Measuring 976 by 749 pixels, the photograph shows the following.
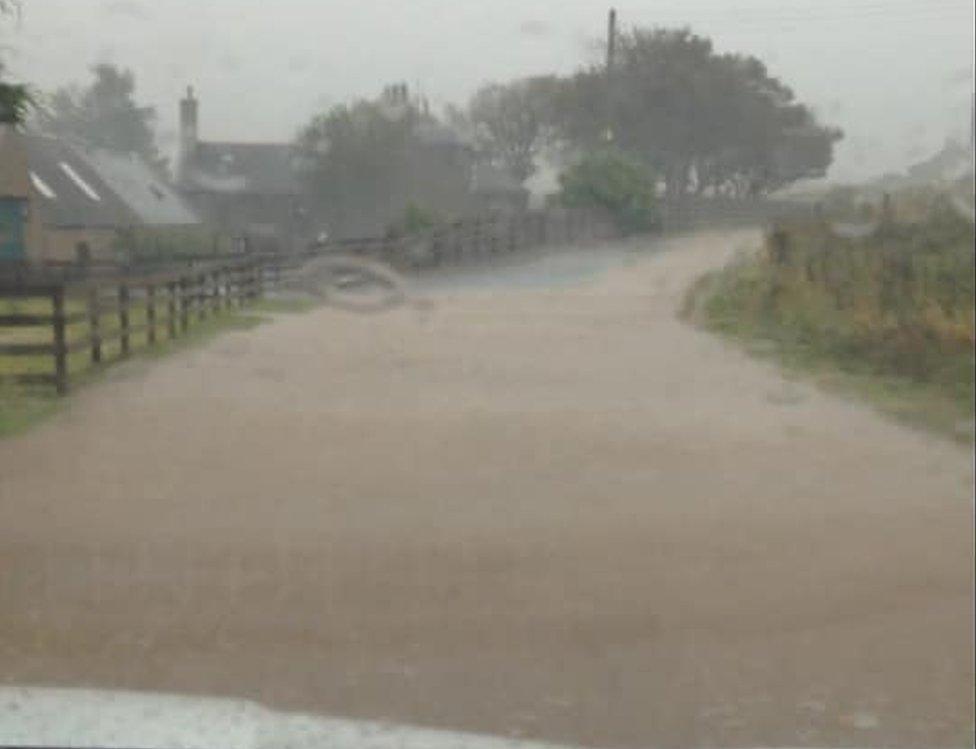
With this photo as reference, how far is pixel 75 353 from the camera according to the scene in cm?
1548

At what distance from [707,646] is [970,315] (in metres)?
9.40

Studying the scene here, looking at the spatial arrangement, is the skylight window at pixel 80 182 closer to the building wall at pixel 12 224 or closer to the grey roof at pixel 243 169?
the building wall at pixel 12 224

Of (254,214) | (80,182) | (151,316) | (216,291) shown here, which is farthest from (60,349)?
(80,182)

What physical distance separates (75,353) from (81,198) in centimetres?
545

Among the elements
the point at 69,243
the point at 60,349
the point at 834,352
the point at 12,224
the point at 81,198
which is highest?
the point at 81,198

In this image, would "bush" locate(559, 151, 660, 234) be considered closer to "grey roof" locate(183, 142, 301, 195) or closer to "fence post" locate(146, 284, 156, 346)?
"fence post" locate(146, 284, 156, 346)

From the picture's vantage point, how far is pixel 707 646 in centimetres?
715

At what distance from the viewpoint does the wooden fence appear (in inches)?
539

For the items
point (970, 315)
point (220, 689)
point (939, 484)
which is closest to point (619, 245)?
point (970, 315)

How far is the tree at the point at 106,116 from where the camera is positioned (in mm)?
10852

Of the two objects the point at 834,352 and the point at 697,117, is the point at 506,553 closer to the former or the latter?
the point at 834,352

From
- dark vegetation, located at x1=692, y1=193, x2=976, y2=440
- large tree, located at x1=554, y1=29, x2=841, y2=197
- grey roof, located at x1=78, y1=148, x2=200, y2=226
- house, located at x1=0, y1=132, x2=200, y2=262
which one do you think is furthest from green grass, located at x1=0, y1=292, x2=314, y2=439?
dark vegetation, located at x1=692, y1=193, x2=976, y2=440

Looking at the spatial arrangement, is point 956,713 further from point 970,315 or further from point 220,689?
point 970,315

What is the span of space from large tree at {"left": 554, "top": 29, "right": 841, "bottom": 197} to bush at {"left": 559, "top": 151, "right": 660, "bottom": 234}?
0.34m
